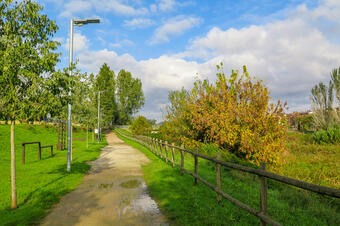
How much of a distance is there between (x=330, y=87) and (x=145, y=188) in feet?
95.2

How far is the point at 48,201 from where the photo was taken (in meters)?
6.10

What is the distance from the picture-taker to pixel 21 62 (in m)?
5.49

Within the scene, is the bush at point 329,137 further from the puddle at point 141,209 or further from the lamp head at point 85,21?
the lamp head at point 85,21

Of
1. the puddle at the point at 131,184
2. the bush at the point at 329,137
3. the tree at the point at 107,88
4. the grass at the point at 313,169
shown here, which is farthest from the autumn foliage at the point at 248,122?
the tree at the point at 107,88

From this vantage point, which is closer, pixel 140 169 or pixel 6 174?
pixel 6 174

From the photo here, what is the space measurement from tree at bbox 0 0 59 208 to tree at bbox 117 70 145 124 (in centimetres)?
6267

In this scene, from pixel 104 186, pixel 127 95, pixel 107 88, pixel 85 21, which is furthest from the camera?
pixel 127 95

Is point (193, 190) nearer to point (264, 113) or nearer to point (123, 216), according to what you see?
point (123, 216)

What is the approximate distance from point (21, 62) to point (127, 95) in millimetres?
63706

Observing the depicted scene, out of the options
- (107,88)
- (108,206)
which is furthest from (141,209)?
(107,88)

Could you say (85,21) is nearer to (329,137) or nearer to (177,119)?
(177,119)

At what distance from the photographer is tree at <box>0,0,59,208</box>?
5352 mm

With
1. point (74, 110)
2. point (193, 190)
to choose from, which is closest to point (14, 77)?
point (193, 190)

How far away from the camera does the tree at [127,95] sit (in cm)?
6825
